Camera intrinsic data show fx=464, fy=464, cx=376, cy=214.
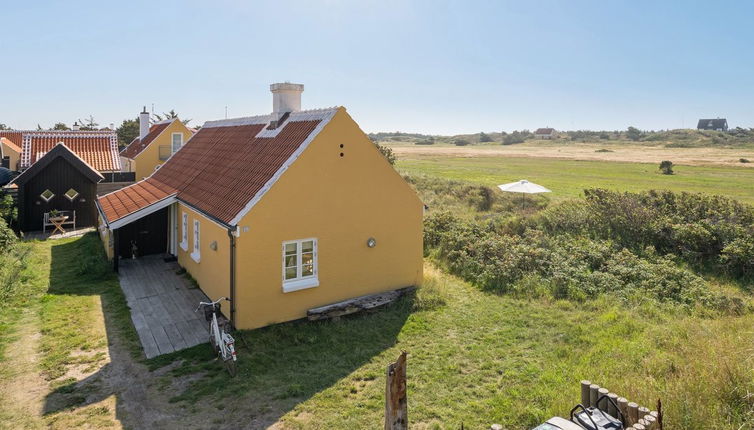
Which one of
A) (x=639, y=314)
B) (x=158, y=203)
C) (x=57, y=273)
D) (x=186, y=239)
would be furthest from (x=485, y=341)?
(x=57, y=273)

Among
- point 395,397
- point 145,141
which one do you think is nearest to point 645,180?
point 145,141

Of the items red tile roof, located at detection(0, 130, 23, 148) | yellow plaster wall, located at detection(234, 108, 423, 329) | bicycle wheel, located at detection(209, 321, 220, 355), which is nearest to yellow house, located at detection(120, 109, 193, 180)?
red tile roof, located at detection(0, 130, 23, 148)

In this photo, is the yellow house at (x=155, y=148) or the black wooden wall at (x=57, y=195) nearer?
the black wooden wall at (x=57, y=195)

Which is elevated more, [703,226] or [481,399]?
[703,226]

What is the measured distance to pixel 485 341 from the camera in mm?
10570

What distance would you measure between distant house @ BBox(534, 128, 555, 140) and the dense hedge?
144 metres

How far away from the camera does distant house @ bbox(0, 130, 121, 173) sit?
85.4 ft

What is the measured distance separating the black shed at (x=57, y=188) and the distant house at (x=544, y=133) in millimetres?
151821

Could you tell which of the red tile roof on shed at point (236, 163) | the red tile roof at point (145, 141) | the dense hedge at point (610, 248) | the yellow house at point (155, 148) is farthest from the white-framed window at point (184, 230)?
the red tile roof at point (145, 141)

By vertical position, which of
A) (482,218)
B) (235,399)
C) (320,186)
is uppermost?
(320,186)

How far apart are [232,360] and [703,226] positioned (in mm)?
17404

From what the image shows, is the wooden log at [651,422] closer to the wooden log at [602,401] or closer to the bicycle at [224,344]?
the wooden log at [602,401]

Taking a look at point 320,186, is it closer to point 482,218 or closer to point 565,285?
point 565,285

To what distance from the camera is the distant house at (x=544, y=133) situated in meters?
156
